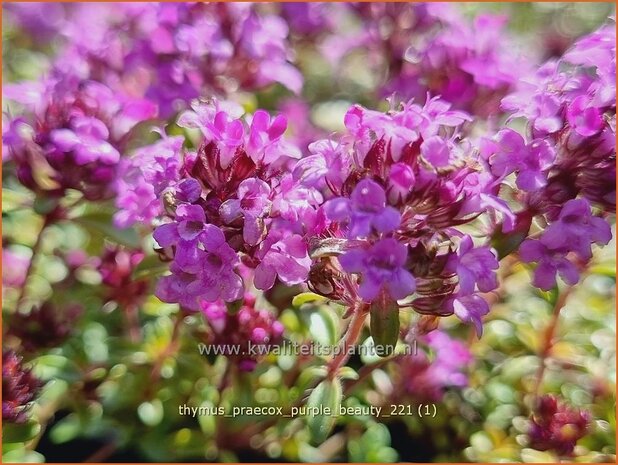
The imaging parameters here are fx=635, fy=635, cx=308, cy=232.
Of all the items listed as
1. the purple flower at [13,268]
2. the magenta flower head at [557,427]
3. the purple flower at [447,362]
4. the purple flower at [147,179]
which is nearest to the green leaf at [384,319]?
the purple flower at [147,179]

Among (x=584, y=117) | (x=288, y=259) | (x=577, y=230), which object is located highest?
(x=584, y=117)

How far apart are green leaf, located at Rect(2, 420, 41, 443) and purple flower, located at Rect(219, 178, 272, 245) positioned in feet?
2.51

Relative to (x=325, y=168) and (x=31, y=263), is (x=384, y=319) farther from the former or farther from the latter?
(x=31, y=263)

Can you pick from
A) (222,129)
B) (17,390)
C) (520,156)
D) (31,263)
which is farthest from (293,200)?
(31,263)

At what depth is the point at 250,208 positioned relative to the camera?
1202 mm

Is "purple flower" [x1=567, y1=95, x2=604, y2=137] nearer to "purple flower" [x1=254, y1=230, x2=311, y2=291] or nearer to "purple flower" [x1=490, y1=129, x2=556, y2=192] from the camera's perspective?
"purple flower" [x1=490, y1=129, x2=556, y2=192]

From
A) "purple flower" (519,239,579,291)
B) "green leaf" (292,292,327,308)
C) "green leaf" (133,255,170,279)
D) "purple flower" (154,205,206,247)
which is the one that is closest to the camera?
"purple flower" (154,205,206,247)

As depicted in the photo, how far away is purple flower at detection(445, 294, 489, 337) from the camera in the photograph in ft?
A: 4.03

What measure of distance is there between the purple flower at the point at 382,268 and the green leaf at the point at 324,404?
38cm

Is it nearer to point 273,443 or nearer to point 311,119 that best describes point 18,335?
point 273,443

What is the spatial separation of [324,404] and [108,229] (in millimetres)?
780

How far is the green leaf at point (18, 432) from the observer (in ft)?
4.91

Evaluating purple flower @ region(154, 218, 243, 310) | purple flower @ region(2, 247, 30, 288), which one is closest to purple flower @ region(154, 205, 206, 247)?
purple flower @ region(154, 218, 243, 310)

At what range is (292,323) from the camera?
5.76 ft
